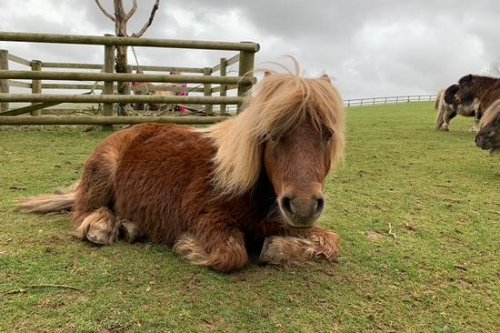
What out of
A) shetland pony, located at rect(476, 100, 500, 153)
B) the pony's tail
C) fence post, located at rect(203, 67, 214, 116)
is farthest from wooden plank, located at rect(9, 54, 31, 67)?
shetland pony, located at rect(476, 100, 500, 153)

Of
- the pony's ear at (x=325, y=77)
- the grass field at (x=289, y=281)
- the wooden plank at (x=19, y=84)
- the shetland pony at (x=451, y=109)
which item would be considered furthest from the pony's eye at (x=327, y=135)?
the wooden plank at (x=19, y=84)

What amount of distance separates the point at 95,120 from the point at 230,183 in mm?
5096

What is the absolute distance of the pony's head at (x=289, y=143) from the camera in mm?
1790

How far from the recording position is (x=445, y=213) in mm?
3410

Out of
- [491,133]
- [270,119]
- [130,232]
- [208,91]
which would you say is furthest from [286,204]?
[208,91]

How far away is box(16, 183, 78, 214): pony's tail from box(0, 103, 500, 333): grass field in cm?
15

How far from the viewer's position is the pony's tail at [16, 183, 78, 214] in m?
3.14

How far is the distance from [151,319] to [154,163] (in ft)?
4.28

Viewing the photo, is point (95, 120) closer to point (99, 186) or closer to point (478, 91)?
point (99, 186)

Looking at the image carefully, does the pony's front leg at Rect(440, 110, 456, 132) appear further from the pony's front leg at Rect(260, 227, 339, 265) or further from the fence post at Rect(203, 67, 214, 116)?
the pony's front leg at Rect(260, 227, 339, 265)

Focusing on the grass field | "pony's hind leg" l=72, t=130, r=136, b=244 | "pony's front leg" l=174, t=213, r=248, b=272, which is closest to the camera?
the grass field

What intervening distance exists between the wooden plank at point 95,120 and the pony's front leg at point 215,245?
4.55 m

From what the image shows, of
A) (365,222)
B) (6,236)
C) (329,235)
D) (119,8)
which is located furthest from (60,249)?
(119,8)

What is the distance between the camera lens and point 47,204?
10.5ft
